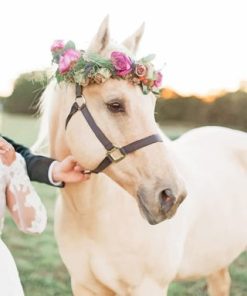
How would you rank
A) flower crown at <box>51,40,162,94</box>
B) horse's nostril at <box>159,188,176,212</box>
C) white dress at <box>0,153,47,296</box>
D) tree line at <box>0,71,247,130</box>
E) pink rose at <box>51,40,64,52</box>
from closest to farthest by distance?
white dress at <box>0,153,47,296</box>, horse's nostril at <box>159,188,176,212</box>, flower crown at <box>51,40,162,94</box>, pink rose at <box>51,40,64,52</box>, tree line at <box>0,71,247,130</box>

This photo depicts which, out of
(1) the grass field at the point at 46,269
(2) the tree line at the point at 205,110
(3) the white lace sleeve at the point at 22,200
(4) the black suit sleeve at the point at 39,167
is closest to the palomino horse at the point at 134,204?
(4) the black suit sleeve at the point at 39,167

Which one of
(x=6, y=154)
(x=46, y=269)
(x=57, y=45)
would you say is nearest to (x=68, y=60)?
(x=57, y=45)

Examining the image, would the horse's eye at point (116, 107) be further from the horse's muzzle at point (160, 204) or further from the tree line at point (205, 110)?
the tree line at point (205, 110)

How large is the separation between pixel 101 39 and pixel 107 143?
19.2 inches

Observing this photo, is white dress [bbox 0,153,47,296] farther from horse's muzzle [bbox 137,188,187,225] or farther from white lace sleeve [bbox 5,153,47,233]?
horse's muzzle [bbox 137,188,187,225]

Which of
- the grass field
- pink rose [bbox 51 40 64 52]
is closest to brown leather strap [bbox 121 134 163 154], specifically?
pink rose [bbox 51 40 64 52]

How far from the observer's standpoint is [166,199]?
2812 millimetres

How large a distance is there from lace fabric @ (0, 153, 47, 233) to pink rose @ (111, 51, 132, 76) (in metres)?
0.64

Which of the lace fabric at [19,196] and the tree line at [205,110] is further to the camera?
the tree line at [205,110]

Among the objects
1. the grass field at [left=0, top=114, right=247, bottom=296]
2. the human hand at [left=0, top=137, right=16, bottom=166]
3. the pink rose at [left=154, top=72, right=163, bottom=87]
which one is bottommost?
the grass field at [left=0, top=114, right=247, bottom=296]

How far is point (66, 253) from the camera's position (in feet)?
11.4

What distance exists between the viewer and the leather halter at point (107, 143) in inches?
112

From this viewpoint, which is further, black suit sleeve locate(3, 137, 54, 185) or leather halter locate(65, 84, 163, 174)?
black suit sleeve locate(3, 137, 54, 185)

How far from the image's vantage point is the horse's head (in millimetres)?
2818
